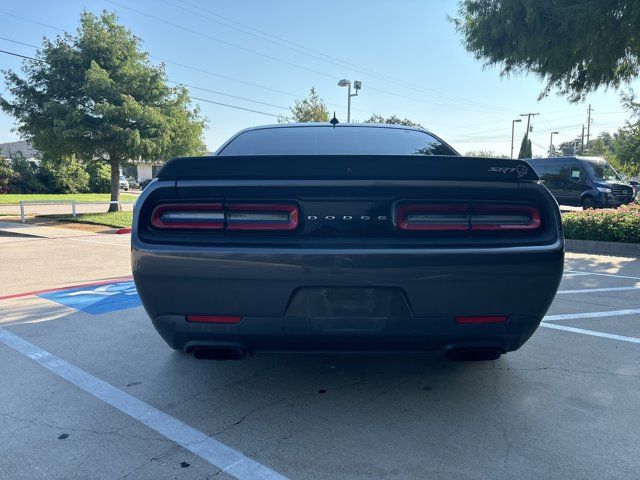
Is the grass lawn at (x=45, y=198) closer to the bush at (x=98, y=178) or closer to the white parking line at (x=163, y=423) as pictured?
the bush at (x=98, y=178)

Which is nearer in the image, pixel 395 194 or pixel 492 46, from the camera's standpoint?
pixel 395 194

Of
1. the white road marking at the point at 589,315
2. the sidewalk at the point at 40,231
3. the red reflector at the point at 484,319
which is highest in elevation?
the red reflector at the point at 484,319

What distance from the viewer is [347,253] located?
216 cm

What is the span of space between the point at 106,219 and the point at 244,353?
15.2 meters

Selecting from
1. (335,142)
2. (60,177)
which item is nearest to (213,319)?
(335,142)

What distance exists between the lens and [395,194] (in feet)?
7.40

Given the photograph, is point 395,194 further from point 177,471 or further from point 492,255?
point 177,471

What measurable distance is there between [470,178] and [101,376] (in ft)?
8.78

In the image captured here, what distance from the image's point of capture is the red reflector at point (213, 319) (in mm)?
2268

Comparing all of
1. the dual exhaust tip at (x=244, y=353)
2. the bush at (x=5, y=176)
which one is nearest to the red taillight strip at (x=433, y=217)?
the dual exhaust tip at (x=244, y=353)

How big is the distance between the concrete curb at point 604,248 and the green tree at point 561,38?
3.84 metres

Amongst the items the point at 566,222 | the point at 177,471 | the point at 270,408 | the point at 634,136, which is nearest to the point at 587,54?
the point at 566,222

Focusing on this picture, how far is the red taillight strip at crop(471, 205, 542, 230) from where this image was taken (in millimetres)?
2281

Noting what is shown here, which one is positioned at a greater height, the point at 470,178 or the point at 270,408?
the point at 470,178
